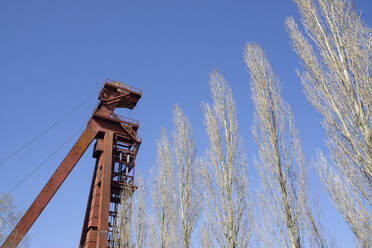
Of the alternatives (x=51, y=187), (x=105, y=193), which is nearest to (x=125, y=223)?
(x=105, y=193)

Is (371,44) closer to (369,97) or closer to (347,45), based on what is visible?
(347,45)

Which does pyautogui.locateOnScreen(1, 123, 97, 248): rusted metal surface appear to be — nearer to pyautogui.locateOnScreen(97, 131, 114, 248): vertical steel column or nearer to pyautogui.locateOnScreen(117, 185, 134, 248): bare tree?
pyautogui.locateOnScreen(97, 131, 114, 248): vertical steel column

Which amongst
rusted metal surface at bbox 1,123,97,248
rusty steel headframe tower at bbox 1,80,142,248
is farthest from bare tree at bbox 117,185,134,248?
rusted metal surface at bbox 1,123,97,248

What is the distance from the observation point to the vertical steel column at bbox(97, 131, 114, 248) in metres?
13.6

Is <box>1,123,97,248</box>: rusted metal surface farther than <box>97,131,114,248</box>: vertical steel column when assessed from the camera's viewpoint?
Yes

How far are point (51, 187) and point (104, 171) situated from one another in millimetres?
3058

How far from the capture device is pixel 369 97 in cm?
513

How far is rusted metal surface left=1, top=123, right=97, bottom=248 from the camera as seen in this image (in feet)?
45.0

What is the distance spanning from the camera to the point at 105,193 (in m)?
14.6

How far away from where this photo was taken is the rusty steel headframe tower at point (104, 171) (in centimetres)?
1411

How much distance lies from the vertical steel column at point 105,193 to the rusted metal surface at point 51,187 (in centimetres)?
124

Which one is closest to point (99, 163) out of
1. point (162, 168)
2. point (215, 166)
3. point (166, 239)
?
point (162, 168)

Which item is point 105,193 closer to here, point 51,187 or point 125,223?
point 125,223

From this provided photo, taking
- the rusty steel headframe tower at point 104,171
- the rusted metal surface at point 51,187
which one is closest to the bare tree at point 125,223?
the rusty steel headframe tower at point 104,171
